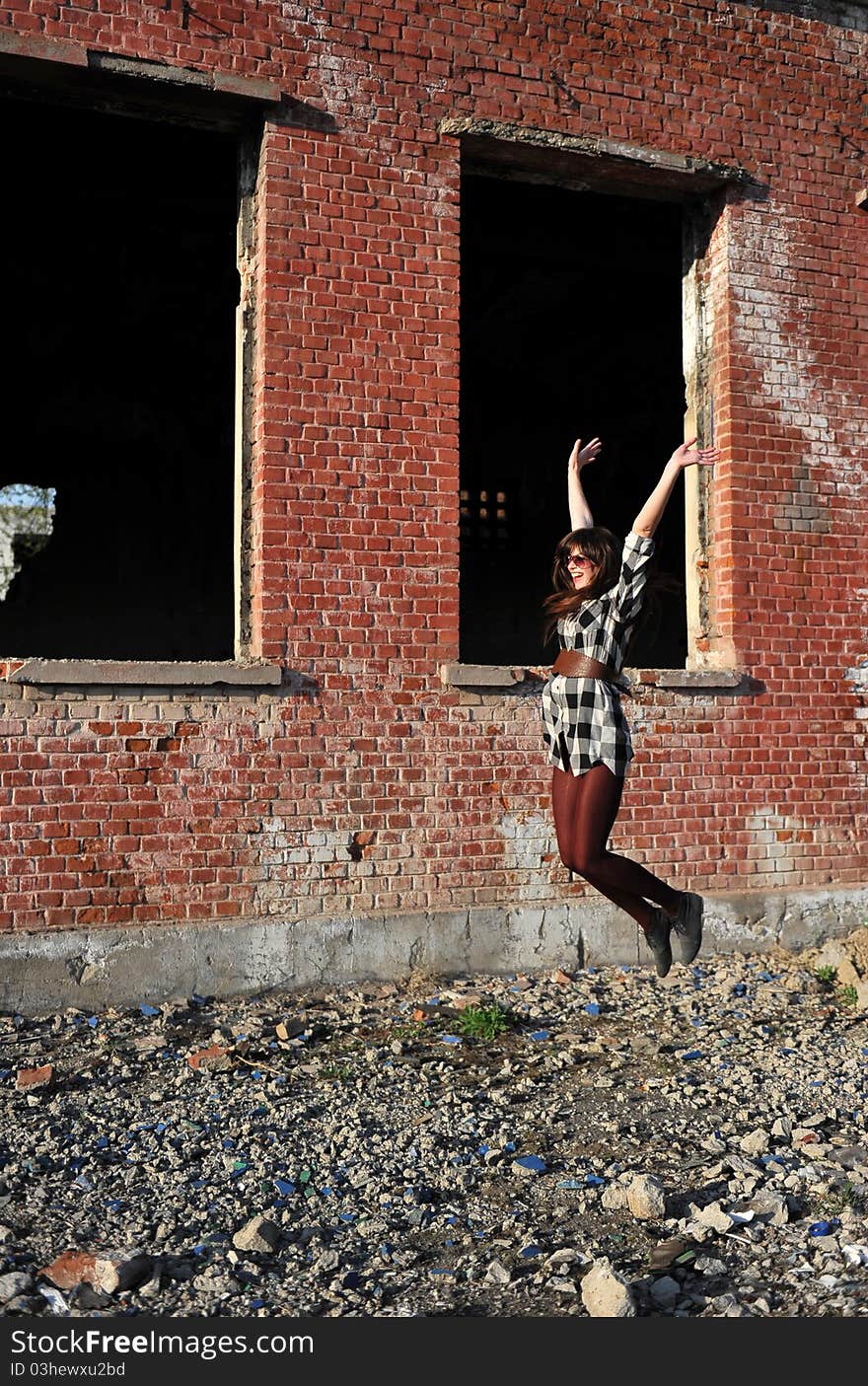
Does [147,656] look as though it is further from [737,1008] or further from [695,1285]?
[695,1285]

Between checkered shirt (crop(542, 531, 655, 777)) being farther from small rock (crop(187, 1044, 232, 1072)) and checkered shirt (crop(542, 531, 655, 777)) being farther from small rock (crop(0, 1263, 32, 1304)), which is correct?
small rock (crop(0, 1263, 32, 1304))

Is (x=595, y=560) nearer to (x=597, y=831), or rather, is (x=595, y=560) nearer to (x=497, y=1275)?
Answer: (x=597, y=831)

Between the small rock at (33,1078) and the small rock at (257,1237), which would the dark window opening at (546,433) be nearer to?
the small rock at (33,1078)

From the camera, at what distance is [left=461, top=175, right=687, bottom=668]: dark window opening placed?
12.6m

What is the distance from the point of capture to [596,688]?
4426mm

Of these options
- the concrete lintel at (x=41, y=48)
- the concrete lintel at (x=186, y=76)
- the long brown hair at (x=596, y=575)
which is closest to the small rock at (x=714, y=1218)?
the long brown hair at (x=596, y=575)

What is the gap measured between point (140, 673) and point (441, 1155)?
10.2ft

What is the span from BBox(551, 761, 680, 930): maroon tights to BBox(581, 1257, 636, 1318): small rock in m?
1.45

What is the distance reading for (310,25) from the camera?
680cm

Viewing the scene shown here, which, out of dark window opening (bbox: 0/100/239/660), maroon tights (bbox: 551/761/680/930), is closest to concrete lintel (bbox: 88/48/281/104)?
maroon tights (bbox: 551/761/680/930)

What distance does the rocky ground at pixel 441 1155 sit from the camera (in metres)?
3.38

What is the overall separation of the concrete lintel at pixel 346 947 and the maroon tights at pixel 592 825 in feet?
8.07

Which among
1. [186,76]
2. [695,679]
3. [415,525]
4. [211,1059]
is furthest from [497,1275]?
[186,76]

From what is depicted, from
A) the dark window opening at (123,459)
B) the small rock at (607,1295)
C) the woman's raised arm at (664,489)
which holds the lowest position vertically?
the small rock at (607,1295)
